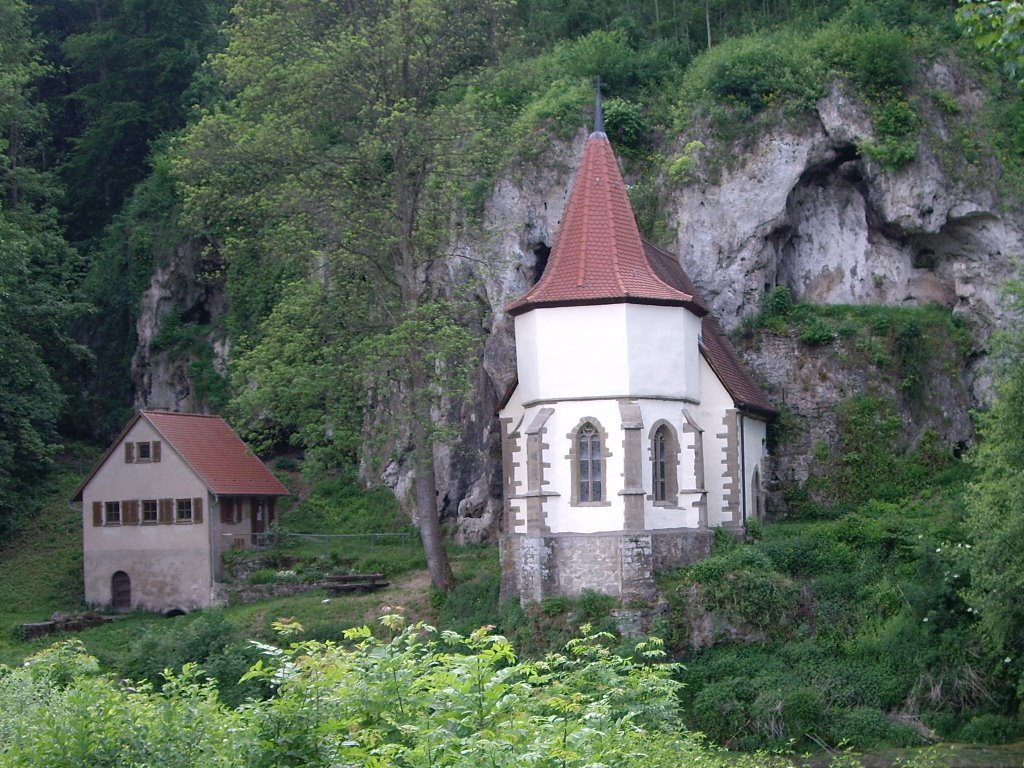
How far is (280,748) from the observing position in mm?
13258

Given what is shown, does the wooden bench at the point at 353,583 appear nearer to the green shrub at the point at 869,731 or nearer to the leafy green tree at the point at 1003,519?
the green shrub at the point at 869,731

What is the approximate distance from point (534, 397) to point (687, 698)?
7.64 m

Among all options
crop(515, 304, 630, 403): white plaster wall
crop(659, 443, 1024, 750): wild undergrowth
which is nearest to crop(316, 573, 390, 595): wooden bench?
crop(515, 304, 630, 403): white plaster wall

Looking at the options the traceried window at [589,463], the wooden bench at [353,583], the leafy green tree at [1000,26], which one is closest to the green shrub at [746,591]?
the traceried window at [589,463]

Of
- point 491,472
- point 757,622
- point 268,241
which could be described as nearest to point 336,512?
point 491,472

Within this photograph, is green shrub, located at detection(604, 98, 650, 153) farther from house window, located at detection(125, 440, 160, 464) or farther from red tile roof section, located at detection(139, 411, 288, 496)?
house window, located at detection(125, 440, 160, 464)

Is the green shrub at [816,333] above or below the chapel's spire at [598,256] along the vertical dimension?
below

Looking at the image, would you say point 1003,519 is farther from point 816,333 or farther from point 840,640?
point 816,333

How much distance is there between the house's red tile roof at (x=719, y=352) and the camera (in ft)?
108

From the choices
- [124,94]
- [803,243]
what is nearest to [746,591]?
[803,243]

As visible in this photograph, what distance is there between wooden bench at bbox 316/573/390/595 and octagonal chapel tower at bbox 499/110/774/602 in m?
5.10

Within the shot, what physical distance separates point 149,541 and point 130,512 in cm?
104

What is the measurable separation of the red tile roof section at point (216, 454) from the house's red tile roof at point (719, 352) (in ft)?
41.4

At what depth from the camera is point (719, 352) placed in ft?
113
